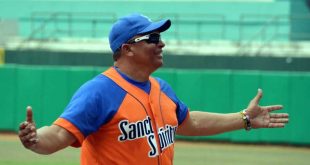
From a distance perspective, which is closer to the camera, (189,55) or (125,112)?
(125,112)

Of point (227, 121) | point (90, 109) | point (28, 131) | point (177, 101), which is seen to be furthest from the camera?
point (227, 121)

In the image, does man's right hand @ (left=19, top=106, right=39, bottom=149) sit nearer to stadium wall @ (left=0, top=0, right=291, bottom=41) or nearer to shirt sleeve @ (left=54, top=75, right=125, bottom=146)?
shirt sleeve @ (left=54, top=75, right=125, bottom=146)

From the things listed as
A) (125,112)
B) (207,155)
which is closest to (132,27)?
(125,112)

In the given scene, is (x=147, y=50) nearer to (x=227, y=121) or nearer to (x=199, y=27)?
(x=227, y=121)

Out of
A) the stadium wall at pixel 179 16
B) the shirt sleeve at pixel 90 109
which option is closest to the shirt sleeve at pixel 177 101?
the shirt sleeve at pixel 90 109

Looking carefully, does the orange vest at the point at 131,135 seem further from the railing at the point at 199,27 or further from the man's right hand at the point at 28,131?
the railing at the point at 199,27

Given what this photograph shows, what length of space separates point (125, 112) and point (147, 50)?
1.40ft

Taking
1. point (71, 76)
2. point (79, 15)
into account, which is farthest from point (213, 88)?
point (79, 15)

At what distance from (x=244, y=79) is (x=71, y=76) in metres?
4.06

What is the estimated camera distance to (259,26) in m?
23.2

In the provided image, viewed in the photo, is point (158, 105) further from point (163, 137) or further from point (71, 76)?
point (71, 76)

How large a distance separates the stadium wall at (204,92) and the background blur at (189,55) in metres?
0.02

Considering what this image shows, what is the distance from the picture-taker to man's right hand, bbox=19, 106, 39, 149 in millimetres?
3492

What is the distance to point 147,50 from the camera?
4137 mm
